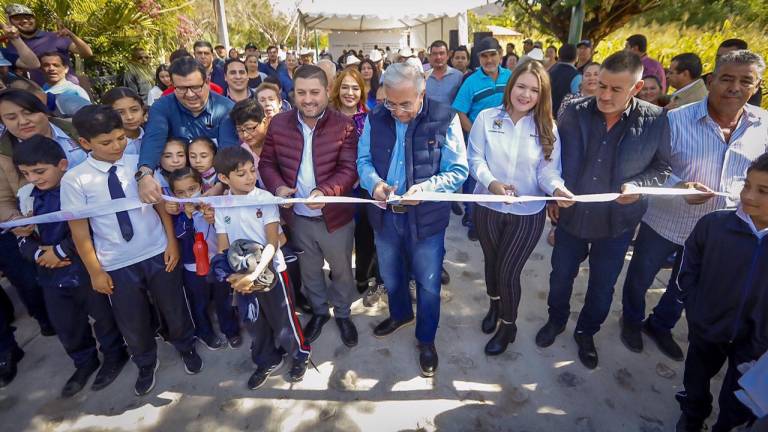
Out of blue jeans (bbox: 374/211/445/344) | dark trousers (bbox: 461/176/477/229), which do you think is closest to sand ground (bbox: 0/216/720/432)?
blue jeans (bbox: 374/211/445/344)

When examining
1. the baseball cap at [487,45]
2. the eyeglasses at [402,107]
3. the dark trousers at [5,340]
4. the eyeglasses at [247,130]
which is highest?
the baseball cap at [487,45]

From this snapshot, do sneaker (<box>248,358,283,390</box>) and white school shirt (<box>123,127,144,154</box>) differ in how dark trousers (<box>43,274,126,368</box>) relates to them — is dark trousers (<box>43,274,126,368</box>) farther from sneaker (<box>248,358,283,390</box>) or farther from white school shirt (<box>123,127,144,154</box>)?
sneaker (<box>248,358,283,390</box>)

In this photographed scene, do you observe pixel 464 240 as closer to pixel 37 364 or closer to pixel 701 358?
pixel 701 358

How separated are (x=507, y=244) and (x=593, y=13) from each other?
10.8 meters

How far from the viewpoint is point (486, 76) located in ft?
16.2

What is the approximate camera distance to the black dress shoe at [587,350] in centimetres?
295

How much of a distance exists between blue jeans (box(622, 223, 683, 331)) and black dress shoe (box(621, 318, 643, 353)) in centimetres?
4

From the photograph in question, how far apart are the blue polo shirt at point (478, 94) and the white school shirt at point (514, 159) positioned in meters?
2.24

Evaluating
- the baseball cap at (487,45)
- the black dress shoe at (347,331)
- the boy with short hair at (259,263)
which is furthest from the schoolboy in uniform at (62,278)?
the baseball cap at (487,45)

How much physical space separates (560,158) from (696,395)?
1.63 meters

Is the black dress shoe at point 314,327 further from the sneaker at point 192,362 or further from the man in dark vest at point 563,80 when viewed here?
the man in dark vest at point 563,80

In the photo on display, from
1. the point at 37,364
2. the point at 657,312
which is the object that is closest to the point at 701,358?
the point at 657,312

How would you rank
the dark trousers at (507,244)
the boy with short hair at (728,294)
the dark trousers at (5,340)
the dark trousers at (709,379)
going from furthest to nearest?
the dark trousers at (5,340) < the dark trousers at (507,244) < the dark trousers at (709,379) < the boy with short hair at (728,294)

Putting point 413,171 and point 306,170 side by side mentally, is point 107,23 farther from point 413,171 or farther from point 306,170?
point 413,171
